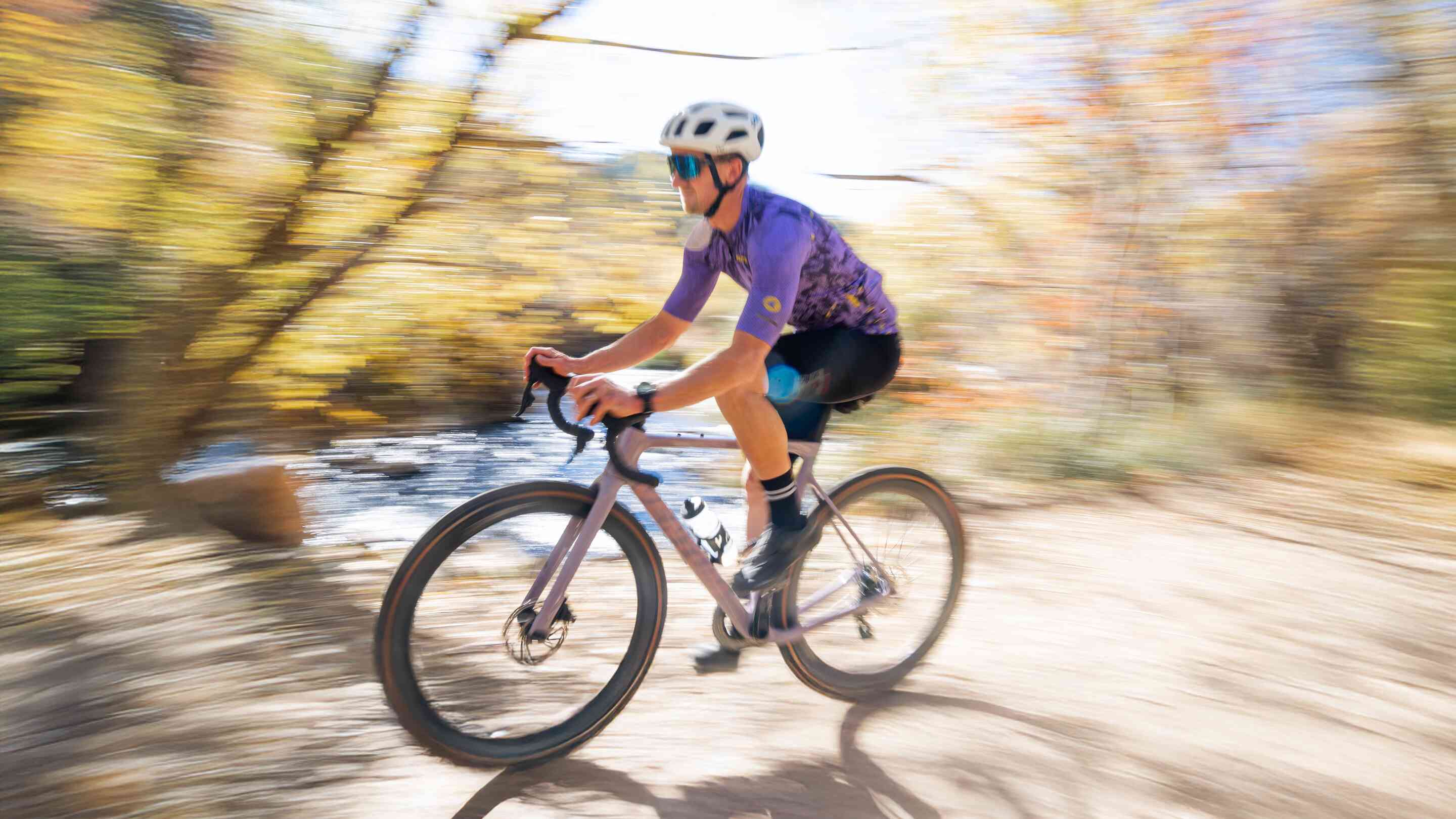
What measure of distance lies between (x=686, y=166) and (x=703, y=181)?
A: 6 centimetres

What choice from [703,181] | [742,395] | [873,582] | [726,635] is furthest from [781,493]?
[703,181]

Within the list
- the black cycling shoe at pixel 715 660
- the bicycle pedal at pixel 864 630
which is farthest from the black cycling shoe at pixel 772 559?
the bicycle pedal at pixel 864 630

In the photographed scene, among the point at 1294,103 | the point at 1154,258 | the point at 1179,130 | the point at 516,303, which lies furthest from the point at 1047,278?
the point at 516,303

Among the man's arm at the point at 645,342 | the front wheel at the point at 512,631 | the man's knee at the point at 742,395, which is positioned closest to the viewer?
the front wheel at the point at 512,631

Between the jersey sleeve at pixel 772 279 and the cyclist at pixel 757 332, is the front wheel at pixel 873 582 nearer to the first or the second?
the cyclist at pixel 757 332

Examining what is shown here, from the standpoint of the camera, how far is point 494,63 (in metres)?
5.70

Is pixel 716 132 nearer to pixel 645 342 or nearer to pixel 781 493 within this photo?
pixel 645 342

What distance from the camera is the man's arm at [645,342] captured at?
277 cm

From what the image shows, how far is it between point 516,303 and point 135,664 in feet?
11.0

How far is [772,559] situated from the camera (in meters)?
2.77

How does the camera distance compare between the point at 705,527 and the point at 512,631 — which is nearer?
the point at 512,631

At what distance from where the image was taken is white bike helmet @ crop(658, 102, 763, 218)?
2.51 metres

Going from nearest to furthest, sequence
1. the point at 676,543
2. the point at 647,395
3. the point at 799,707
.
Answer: the point at 647,395 → the point at 676,543 → the point at 799,707

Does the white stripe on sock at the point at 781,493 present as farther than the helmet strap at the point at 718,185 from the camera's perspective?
Yes
